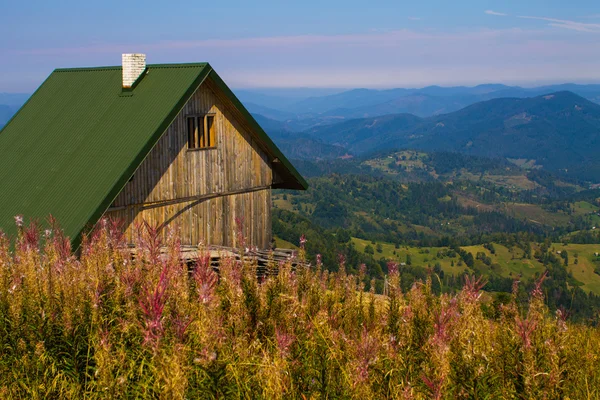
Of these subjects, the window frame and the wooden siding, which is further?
the window frame

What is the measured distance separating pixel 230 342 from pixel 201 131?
1547cm

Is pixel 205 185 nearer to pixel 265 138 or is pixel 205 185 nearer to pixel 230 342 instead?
pixel 265 138

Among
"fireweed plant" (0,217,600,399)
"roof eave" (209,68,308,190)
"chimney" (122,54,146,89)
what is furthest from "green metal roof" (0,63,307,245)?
"fireweed plant" (0,217,600,399)

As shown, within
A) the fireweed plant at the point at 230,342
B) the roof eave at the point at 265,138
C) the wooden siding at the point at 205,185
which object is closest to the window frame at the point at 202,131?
the wooden siding at the point at 205,185

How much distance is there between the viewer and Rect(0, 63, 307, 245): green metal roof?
1628cm

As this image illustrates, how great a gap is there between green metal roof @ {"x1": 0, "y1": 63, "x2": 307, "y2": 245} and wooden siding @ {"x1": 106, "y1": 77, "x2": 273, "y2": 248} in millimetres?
722

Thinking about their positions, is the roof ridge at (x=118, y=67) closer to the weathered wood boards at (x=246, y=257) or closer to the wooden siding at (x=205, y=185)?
the wooden siding at (x=205, y=185)

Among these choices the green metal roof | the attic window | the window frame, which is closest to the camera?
the green metal roof

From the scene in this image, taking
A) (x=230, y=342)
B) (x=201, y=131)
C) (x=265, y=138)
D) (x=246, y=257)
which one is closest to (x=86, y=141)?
(x=201, y=131)

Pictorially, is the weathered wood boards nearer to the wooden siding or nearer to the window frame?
the wooden siding

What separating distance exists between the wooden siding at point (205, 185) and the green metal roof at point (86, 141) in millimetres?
722

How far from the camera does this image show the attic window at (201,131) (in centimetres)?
1962

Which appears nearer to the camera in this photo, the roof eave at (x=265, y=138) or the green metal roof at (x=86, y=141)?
the green metal roof at (x=86, y=141)

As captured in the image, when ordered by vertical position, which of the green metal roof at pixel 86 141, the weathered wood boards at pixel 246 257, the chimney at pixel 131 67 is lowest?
the weathered wood boards at pixel 246 257
